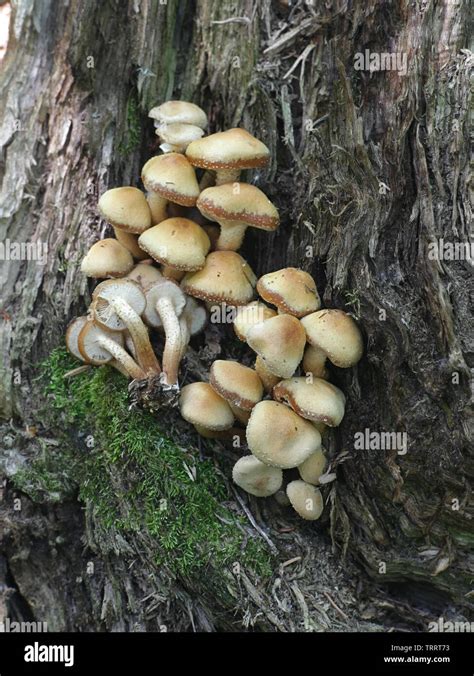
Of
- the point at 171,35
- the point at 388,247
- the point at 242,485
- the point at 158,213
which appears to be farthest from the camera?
the point at 171,35

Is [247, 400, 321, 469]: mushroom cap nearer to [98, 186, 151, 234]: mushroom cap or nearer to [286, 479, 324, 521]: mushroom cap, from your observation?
[286, 479, 324, 521]: mushroom cap

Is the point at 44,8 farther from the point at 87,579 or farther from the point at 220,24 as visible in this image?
the point at 87,579

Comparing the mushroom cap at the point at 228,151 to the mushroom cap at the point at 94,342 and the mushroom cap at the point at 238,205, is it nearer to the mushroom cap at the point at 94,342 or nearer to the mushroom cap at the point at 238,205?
the mushroom cap at the point at 238,205

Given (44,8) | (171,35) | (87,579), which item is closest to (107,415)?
(87,579)

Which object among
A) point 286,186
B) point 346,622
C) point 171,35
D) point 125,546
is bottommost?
point 346,622

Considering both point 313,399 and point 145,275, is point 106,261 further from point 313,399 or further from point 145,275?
point 313,399
